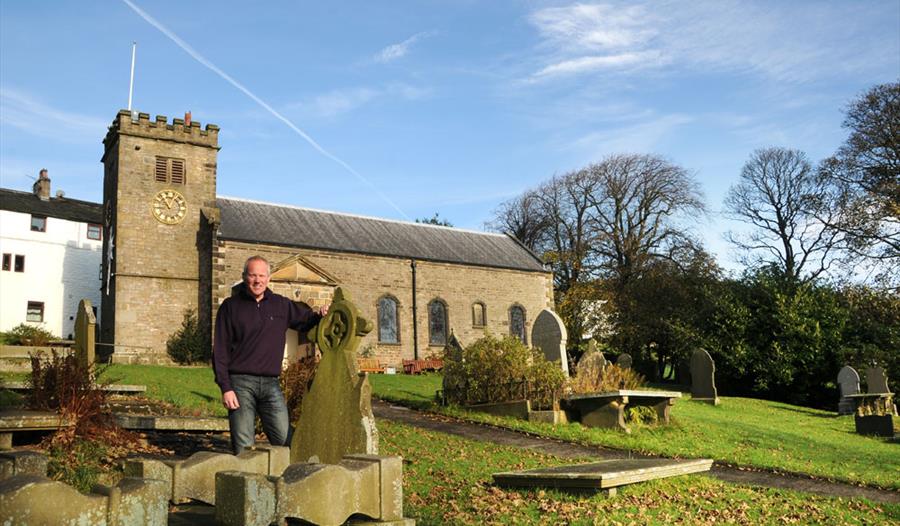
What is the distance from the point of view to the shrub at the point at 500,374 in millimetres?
15914

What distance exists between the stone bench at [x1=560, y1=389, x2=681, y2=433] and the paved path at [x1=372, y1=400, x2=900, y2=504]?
183cm

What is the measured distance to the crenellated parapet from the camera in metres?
31.4

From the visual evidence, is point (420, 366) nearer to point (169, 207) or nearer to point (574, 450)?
point (169, 207)

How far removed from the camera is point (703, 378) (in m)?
24.6

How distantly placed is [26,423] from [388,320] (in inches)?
1119

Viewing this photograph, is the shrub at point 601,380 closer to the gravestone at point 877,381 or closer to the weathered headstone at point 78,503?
the gravestone at point 877,381

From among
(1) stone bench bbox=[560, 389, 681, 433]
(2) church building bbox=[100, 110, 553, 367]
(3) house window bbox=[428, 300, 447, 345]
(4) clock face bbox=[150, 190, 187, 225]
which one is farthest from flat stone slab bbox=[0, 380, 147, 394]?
(3) house window bbox=[428, 300, 447, 345]

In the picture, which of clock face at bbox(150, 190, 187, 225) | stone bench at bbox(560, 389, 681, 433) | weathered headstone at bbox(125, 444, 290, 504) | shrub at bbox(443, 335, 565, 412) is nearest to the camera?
weathered headstone at bbox(125, 444, 290, 504)

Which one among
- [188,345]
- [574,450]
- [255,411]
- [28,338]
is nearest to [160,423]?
[255,411]

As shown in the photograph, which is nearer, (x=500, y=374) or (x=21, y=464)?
(x=21, y=464)

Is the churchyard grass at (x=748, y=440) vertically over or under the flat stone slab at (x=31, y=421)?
under

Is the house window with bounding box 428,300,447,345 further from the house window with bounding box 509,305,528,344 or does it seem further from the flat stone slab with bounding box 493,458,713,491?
the flat stone slab with bounding box 493,458,713,491

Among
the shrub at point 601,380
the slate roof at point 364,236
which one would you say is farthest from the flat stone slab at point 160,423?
the slate roof at point 364,236

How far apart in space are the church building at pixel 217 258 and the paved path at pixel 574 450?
1387 centimetres
